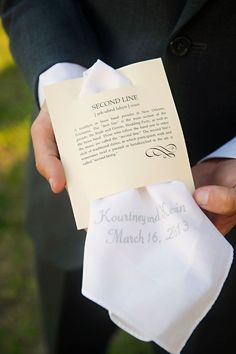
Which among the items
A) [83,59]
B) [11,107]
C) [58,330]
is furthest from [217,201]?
[11,107]

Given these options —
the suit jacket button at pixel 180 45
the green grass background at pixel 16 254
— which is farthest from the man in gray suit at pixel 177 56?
the green grass background at pixel 16 254

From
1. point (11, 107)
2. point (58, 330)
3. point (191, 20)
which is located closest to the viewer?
point (191, 20)

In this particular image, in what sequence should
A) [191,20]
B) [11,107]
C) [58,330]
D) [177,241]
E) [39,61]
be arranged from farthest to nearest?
[11,107], [58,330], [39,61], [191,20], [177,241]

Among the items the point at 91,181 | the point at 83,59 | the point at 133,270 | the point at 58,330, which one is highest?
the point at 83,59

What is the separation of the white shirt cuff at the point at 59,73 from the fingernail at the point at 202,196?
0.95ft

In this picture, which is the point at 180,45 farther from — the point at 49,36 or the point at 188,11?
the point at 49,36

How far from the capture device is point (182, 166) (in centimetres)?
72

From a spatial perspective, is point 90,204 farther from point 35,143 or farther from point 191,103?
point 191,103

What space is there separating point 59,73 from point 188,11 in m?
0.21

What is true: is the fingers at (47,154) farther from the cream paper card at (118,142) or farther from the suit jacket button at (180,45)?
the suit jacket button at (180,45)

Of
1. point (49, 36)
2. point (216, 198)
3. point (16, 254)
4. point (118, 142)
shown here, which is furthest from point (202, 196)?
point (16, 254)

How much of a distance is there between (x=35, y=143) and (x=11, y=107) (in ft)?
5.04

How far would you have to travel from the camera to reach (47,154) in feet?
2.48

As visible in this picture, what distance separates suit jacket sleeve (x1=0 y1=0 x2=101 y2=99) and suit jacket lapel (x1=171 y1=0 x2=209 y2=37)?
17cm
